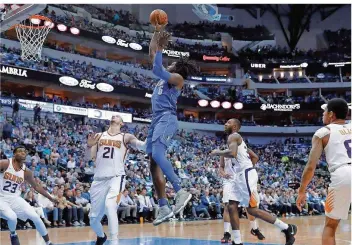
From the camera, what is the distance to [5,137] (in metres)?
18.6

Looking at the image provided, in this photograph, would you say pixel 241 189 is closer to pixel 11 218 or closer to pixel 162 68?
pixel 162 68

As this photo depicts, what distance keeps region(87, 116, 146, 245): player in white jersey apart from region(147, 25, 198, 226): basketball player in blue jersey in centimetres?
124

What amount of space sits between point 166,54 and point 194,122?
6284mm

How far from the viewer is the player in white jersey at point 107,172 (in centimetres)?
754

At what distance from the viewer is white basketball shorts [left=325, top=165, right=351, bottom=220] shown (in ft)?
16.6

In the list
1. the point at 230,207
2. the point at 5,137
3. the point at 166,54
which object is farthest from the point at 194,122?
the point at 230,207

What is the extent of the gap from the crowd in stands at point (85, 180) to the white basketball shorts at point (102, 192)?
388 centimetres

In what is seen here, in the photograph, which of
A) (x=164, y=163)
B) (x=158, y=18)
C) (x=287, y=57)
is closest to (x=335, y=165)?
(x=164, y=163)

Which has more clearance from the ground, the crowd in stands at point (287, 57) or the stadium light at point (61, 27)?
the crowd in stands at point (287, 57)

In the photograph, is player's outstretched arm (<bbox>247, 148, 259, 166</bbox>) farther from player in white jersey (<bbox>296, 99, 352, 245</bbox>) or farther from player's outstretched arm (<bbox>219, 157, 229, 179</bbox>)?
player in white jersey (<bbox>296, 99, 352, 245</bbox>)

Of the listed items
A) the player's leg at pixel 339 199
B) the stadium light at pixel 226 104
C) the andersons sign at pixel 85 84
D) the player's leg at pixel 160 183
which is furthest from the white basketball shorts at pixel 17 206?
the stadium light at pixel 226 104

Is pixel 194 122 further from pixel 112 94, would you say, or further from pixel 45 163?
pixel 45 163

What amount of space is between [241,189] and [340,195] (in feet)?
12.4

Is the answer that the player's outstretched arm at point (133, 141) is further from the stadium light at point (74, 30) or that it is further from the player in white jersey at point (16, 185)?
the stadium light at point (74, 30)
